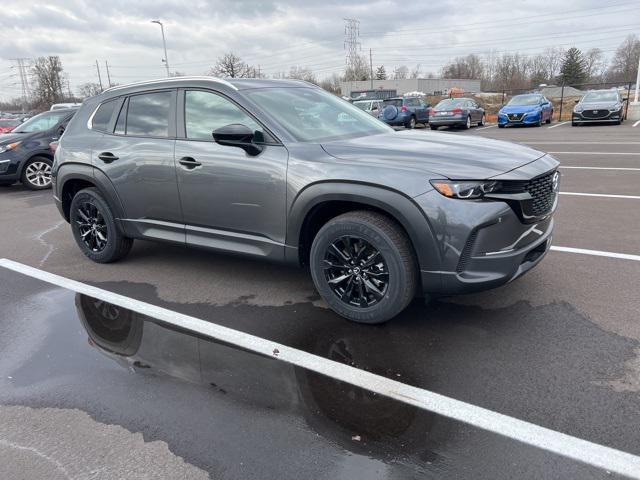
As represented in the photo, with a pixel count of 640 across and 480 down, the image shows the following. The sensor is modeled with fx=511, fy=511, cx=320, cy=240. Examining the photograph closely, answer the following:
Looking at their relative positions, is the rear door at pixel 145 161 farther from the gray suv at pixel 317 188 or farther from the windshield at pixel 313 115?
the windshield at pixel 313 115

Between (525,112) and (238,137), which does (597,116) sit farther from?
(238,137)

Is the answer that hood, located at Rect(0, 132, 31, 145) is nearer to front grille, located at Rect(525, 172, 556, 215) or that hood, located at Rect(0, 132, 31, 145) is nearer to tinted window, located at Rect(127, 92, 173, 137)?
tinted window, located at Rect(127, 92, 173, 137)

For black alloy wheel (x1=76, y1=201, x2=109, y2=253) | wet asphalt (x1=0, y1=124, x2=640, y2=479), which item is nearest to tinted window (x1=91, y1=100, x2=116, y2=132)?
black alloy wheel (x1=76, y1=201, x2=109, y2=253)

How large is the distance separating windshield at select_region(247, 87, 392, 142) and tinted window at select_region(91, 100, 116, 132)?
5.77ft

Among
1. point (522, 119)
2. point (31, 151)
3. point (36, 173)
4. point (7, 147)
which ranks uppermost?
point (7, 147)

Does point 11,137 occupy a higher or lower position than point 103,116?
lower

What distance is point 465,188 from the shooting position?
322 cm

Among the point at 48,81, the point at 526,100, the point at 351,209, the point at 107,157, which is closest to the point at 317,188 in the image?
the point at 351,209

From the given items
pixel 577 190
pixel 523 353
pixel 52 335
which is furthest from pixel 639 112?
pixel 52 335

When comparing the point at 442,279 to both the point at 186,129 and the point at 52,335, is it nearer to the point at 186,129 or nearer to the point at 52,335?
the point at 186,129

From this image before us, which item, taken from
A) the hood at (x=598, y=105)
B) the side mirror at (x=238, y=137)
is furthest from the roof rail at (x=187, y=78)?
the hood at (x=598, y=105)

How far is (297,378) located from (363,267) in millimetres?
A: 942

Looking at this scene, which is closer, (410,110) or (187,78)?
(187,78)

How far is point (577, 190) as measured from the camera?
8.27 metres
